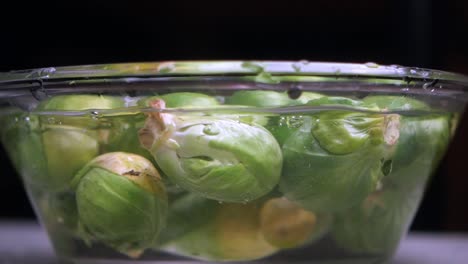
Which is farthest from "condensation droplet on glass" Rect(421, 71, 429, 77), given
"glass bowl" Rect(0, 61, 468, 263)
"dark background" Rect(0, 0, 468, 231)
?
"dark background" Rect(0, 0, 468, 231)

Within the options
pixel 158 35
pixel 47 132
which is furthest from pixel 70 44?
pixel 47 132

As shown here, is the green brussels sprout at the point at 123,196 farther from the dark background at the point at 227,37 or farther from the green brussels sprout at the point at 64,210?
the dark background at the point at 227,37

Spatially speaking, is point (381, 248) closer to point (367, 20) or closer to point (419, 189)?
point (419, 189)

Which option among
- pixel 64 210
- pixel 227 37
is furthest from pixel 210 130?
pixel 227 37

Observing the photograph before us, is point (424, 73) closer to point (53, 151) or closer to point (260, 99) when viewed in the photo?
point (260, 99)

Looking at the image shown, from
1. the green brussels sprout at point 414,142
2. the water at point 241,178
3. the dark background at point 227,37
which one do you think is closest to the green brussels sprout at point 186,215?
the water at point 241,178

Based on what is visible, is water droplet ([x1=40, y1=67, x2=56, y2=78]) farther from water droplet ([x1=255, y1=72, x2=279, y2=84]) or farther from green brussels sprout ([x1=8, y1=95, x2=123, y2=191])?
water droplet ([x1=255, y1=72, x2=279, y2=84])

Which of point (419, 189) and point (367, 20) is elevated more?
point (367, 20)
